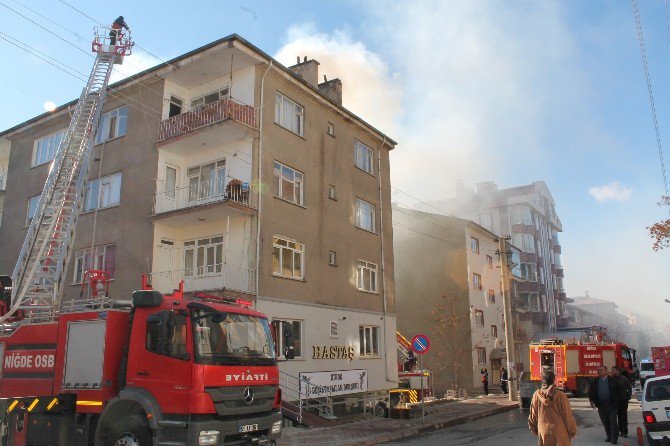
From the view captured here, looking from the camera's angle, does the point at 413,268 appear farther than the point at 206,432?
Yes

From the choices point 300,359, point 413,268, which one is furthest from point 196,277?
point 413,268

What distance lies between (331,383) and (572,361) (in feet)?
49.8

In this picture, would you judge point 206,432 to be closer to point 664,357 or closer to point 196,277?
point 196,277

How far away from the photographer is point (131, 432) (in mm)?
8891

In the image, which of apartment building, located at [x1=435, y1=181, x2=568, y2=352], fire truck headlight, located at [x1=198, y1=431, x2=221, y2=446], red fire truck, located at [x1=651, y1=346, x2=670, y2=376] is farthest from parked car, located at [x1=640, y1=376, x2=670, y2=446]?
apartment building, located at [x1=435, y1=181, x2=568, y2=352]

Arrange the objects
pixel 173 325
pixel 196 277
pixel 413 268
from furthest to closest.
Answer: pixel 413 268 → pixel 196 277 → pixel 173 325

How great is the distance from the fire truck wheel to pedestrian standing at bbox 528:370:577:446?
19.1 feet

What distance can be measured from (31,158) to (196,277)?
1210 cm

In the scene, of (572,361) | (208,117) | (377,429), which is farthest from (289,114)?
(572,361)

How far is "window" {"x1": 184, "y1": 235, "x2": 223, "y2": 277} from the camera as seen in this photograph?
19.0 metres

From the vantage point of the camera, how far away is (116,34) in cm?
1638

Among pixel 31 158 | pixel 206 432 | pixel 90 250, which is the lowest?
pixel 206 432

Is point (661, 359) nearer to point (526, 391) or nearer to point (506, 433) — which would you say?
point (526, 391)

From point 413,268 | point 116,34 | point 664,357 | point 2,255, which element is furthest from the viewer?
point 413,268
